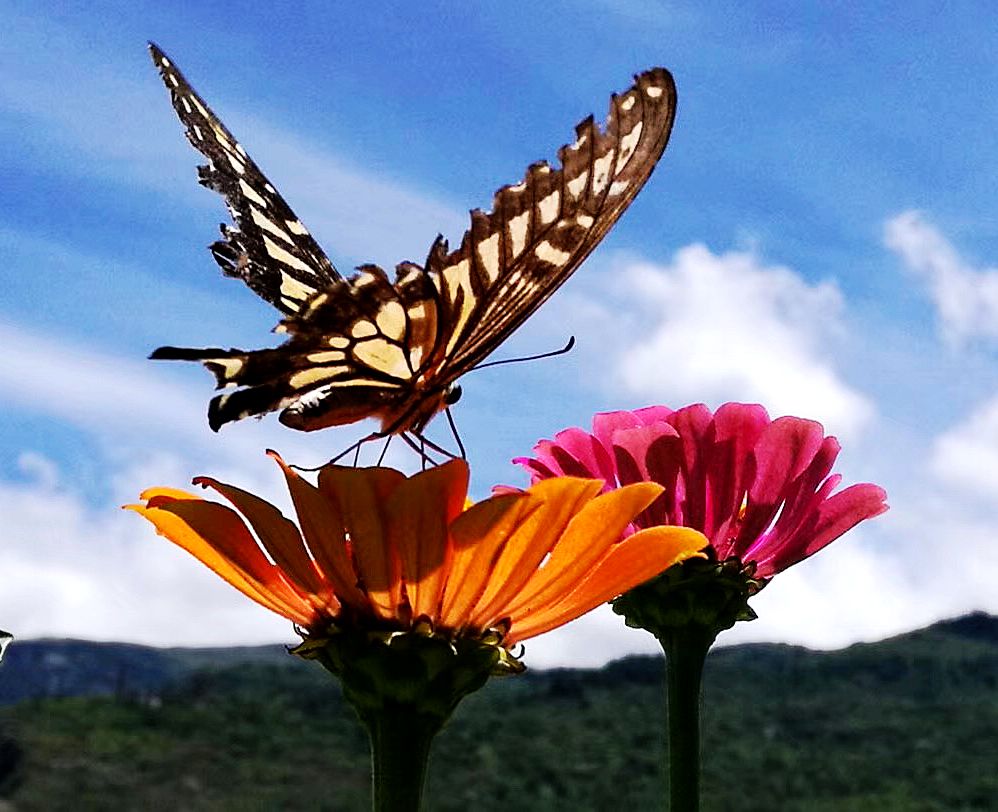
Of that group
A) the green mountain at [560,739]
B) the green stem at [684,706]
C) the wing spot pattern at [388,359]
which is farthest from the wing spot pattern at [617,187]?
the green mountain at [560,739]

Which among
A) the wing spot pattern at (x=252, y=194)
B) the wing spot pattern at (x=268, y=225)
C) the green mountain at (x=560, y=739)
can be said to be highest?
the wing spot pattern at (x=252, y=194)

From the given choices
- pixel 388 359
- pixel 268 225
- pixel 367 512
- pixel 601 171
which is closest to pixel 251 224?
pixel 268 225

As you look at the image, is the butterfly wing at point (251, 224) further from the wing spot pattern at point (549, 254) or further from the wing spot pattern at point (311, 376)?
the wing spot pattern at point (549, 254)

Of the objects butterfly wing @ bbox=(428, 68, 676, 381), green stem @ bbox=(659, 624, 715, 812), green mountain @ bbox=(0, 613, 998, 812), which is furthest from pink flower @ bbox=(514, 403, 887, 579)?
green mountain @ bbox=(0, 613, 998, 812)

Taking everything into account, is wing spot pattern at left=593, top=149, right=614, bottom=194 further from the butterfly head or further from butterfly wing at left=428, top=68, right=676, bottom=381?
the butterfly head

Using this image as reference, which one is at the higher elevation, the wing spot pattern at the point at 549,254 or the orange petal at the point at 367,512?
the wing spot pattern at the point at 549,254

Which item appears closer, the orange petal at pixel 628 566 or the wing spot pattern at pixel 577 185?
the orange petal at pixel 628 566

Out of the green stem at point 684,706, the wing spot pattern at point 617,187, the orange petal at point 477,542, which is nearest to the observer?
the orange petal at point 477,542

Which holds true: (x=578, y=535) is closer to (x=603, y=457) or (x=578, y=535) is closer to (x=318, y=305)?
(x=603, y=457)
